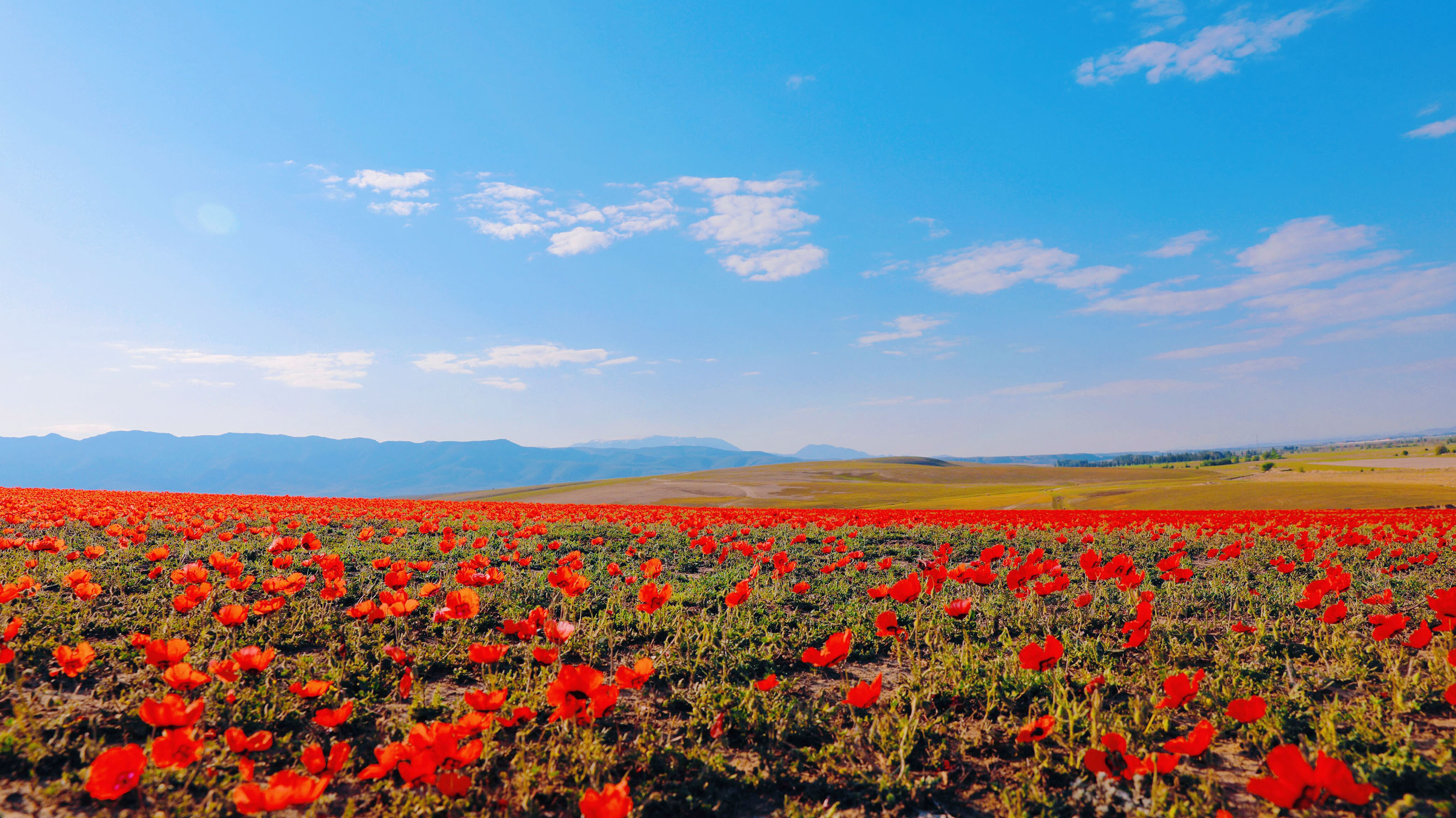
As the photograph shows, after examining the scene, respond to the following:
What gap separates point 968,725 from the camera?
429 cm

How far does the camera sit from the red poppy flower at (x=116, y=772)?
2.48 meters

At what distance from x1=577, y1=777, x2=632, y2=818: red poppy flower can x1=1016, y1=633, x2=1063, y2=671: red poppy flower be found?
258 cm

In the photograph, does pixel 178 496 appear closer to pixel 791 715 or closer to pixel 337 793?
pixel 337 793

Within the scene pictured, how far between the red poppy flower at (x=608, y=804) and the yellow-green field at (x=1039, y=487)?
41327 millimetres

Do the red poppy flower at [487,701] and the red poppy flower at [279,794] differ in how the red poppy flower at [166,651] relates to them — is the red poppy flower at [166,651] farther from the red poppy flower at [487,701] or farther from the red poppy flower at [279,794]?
the red poppy flower at [487,701]

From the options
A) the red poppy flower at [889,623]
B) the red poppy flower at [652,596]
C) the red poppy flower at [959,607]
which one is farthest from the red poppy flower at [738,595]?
the red poppy flower at [959,607]

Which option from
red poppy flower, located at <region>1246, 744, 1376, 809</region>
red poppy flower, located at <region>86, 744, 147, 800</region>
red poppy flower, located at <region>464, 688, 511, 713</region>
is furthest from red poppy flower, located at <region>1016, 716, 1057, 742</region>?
red poppy flower, located at <region>86, 744, 147, 800</region>

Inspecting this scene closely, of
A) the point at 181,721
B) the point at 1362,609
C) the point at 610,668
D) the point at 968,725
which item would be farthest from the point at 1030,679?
the point at 181,721

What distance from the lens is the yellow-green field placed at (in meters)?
37.5

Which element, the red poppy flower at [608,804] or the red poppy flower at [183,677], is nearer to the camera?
the red poppy flower at [608,804]

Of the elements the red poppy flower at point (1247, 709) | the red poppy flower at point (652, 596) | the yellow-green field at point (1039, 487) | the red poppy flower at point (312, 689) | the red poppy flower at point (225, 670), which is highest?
the red poppy flower at point (652, 596)

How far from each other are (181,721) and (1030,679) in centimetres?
533

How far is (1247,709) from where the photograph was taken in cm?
327

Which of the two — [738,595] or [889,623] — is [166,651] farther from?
[889,623]
